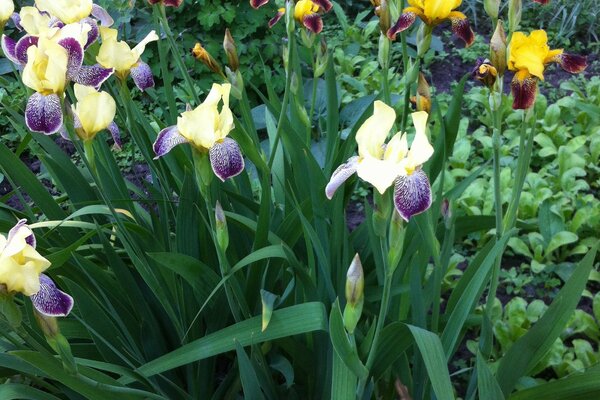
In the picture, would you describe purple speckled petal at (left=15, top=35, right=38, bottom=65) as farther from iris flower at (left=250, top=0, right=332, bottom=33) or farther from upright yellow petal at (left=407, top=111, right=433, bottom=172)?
upright yellow petal at (left=407, top=111, right=433, bottom=172)

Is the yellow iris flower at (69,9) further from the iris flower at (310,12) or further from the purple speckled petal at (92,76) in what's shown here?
the iris flower at (310,12)

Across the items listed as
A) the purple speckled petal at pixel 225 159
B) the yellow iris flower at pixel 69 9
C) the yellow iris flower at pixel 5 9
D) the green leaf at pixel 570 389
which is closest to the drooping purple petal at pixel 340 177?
the purple speckled petal at pixel 225 159

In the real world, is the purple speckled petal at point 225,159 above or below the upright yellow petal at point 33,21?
below

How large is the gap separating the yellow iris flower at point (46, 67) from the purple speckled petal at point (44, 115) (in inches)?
0.9

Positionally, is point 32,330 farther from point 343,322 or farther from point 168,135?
point 343,322

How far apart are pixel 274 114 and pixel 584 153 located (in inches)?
Answer: 61.6

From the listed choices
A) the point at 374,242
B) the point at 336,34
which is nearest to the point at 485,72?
the point at 374,242

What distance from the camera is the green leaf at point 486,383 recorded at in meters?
Result: 1.15

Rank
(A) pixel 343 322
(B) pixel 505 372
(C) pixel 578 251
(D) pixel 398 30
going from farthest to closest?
(C) pixel 578 251 → (D) pixel 398 30 → (B) pixel 505 372 → (A) pixel 343 322

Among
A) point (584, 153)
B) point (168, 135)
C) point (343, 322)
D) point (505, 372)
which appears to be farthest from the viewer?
point (584, 153)

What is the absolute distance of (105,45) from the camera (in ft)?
4.48

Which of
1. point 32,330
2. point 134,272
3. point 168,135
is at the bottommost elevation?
point 134,272

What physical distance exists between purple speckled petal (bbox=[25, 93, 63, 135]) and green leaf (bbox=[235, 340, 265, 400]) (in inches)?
20.6

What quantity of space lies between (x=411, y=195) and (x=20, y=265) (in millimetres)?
592
